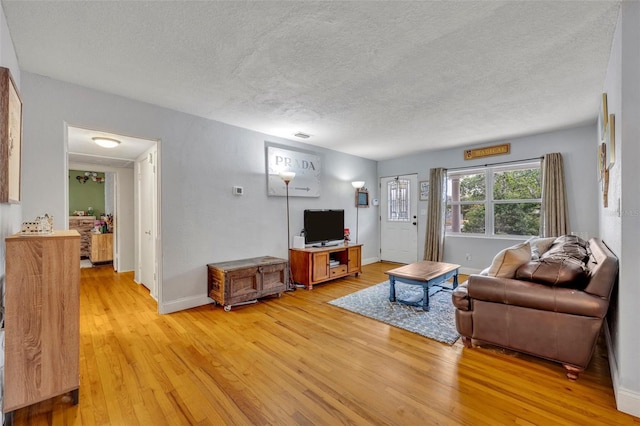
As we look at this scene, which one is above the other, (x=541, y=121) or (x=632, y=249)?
(x=541, y=121)

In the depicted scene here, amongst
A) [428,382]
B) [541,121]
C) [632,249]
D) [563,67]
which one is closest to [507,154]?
[541,121]

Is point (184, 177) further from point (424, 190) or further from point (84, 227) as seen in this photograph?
point (84, 227)

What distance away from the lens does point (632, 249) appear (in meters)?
1.66

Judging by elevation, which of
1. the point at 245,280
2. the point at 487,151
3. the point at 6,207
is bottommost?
the point at 245,280

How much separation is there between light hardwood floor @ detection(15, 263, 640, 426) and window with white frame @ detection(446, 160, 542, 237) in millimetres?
2776

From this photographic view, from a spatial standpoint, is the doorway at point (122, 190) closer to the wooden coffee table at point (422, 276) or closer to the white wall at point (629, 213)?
the wooden coffee table at point (422, 276)

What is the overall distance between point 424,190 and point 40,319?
579 centimetres

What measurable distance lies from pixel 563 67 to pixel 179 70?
331cm

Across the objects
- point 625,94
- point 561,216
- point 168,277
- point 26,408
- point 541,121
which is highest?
point 541,121

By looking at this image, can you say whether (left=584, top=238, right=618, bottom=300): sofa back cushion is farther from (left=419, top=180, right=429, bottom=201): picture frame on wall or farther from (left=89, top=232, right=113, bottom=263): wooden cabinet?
(left=89, top=232, right=113, bottom=263): wooden cabinet

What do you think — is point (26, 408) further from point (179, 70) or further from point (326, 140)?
point (326, 140)

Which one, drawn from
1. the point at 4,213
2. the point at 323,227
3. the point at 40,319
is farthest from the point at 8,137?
the point at 323,227

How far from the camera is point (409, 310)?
3.30 m

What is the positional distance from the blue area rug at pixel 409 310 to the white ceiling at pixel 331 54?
2413 millimetres
